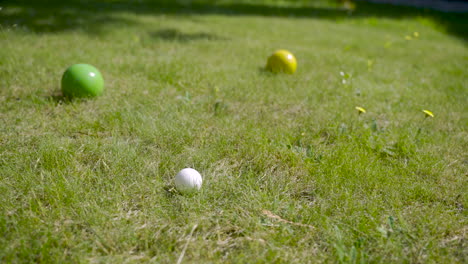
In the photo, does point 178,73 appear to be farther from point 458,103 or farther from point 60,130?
point 458,103

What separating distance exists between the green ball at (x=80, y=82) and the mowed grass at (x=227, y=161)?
0.09 meters

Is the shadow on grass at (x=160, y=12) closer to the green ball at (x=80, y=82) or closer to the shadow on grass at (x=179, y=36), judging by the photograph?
the shadow on grass at (x=179, y=36)

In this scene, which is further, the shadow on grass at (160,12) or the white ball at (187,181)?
the shadow on grass at (160,12)

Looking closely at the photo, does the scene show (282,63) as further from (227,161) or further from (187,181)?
(187,181)

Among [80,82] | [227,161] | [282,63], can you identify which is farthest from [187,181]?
[282,63]

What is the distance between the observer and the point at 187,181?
6.46ft

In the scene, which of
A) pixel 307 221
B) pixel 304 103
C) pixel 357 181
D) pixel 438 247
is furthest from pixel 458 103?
pixel 307 221

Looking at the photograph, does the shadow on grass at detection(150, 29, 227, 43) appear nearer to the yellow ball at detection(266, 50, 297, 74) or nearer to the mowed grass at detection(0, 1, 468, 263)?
the mowed grass at detection(0, 1, 468, 263)

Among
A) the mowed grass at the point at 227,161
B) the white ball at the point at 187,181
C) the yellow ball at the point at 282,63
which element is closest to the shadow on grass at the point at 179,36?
the mowed grass at the point at 227,161

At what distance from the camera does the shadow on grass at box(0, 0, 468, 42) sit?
20.7ft

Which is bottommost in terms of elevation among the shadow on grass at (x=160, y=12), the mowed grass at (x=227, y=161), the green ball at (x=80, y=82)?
the mowed grass at (x=227, y=161)

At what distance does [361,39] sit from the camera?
7.34 meters

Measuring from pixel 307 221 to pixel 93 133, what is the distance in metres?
1.70

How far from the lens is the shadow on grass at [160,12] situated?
20.7 ft
